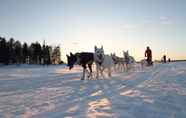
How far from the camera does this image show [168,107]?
7.05 m

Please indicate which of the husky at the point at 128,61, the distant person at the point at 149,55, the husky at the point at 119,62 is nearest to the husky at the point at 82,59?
the husky at the point at 119,62

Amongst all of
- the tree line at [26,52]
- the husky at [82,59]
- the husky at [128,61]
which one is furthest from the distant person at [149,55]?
the tree line at [26,52]

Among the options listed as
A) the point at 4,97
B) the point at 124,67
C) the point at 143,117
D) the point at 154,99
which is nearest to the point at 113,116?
the point at 143,117

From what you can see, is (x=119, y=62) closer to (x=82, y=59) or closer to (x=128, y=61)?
(x=128, y=61)

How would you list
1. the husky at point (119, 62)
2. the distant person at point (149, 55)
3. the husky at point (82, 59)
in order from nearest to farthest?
the husky at point (82, 59), the husky at point (119, 62), the distant person at point (149, 55)

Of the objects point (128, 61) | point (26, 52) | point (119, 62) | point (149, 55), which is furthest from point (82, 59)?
point (26, 52)

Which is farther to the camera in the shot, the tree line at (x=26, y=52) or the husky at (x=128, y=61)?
the tree line at (x=26, y=52)

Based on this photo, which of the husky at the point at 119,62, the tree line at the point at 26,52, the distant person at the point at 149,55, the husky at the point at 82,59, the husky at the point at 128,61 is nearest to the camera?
the husky at the point at 82,59

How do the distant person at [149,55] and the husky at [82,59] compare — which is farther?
the distant person at [149,55]

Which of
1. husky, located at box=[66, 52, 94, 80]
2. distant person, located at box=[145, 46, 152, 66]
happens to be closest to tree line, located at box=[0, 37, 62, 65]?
distant person, located at box=[145, 46, 152, 66]

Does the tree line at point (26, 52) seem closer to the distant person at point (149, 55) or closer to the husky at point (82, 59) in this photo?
the distant person at point (149, 55)

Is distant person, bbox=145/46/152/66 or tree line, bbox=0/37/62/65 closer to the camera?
distant person, bbox=145/46/152/66

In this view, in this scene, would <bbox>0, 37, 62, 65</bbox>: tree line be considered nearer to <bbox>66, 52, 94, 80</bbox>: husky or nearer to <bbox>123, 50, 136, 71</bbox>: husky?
<bbox>123, 50, 136, 71</bbox>: husky

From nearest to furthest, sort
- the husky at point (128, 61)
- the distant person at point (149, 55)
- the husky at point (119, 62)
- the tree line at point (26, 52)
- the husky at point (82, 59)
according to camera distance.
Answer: the husky at point (82, 59) < the husky at point (119, 62) < the husky at point (128, 61) < the distant person at point (149, 55) < the tree line at point (26, 52)
